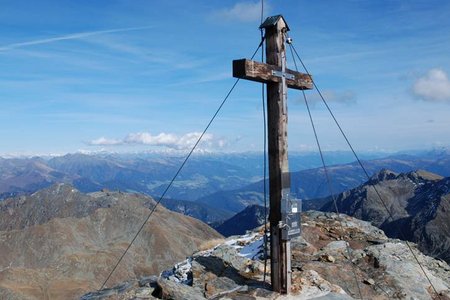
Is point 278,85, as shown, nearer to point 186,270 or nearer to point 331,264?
point 331,264

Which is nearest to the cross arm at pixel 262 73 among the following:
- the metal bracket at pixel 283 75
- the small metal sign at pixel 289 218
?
the metal bracket at pixel 283 75

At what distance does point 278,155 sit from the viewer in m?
14.5

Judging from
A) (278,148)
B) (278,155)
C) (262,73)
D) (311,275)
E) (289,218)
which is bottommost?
(311,275)

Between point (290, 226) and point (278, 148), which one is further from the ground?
point (278, 148)

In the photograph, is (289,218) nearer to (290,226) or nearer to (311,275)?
(290,226)

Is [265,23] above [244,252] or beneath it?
above

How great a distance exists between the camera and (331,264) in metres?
19.2

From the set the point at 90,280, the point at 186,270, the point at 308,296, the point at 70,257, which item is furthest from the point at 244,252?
the point at 70,257

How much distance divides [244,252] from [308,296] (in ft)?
25.8

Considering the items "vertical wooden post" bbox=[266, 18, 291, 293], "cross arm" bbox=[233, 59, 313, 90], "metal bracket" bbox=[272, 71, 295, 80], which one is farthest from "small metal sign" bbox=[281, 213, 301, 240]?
"metal bracket" bbox=[272, 71, 295, 80]

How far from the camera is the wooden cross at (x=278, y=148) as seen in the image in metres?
14.5

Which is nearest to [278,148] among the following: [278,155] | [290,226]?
[278,155]

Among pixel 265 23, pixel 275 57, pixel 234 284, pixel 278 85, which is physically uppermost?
pixel 265 23

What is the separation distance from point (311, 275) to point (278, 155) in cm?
484
